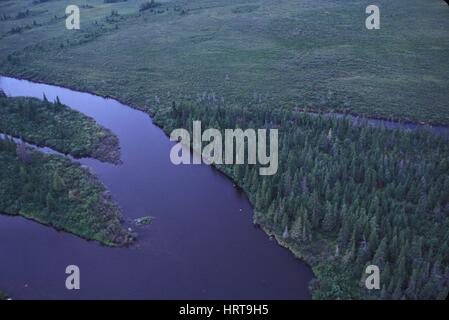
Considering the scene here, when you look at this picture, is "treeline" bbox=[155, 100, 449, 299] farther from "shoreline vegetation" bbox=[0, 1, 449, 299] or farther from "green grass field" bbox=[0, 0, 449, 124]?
"green grass field" bbox=[0, 0, 449, 124]

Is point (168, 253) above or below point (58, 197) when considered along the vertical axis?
below

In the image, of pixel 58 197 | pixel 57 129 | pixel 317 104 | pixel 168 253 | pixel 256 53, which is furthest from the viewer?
pixel 256 53

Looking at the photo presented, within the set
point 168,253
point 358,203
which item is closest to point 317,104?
point 358,203

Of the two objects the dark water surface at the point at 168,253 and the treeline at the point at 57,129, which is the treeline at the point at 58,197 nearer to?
the dark water surface at the point at 168,253

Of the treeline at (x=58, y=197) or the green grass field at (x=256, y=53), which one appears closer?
the treeline at (x=58, y=197)

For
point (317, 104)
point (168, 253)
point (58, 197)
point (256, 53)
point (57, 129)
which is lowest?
point (168, 253)

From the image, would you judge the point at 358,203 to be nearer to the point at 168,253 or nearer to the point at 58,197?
the point at 168,253

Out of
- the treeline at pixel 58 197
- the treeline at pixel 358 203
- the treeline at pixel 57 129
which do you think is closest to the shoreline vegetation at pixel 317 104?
the treeline at pixel 358 203
